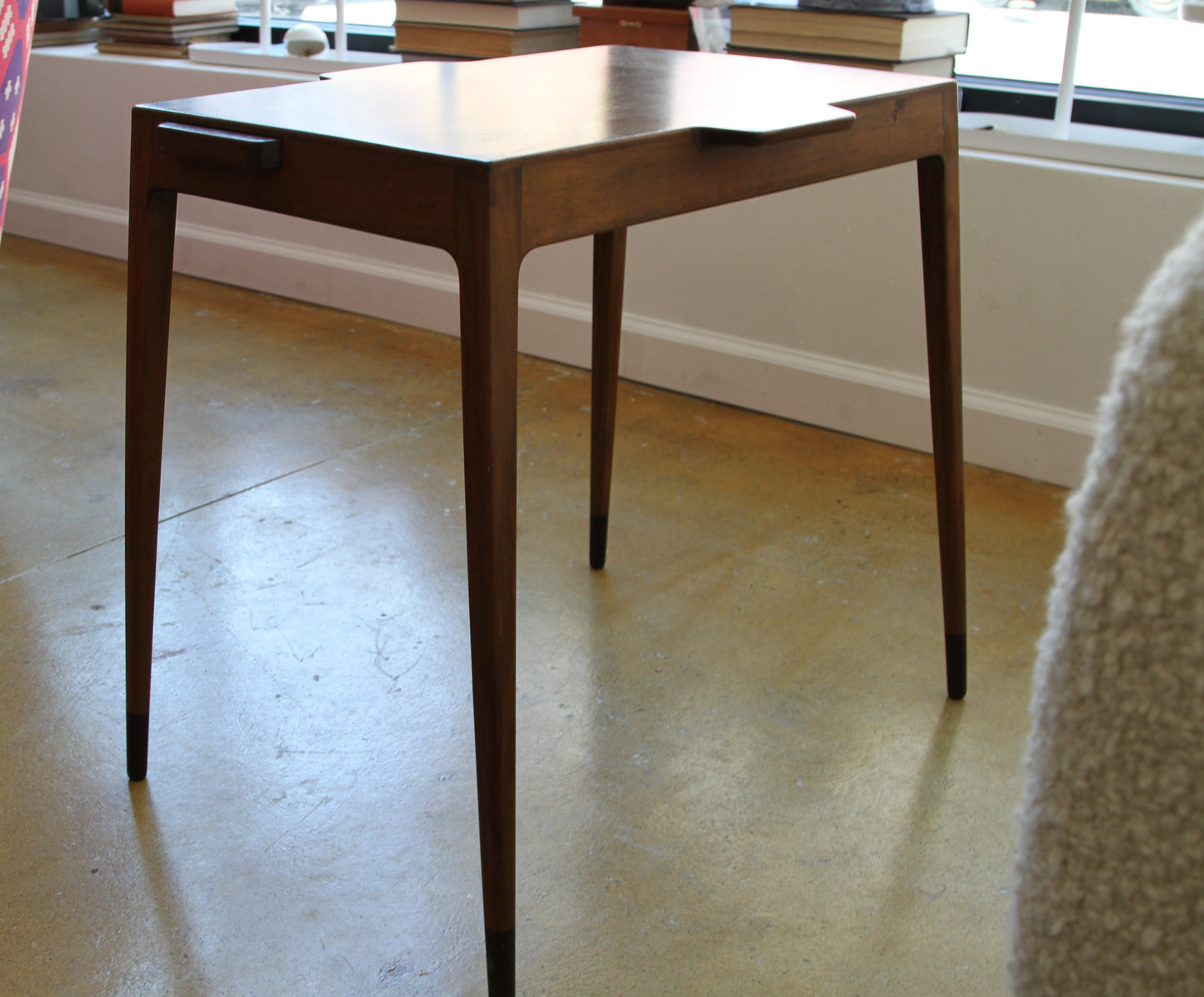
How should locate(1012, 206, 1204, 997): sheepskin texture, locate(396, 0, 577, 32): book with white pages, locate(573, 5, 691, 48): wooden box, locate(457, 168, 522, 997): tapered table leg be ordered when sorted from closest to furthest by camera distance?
locate(1012, 206, 1204, 997): sheepskin texture
locate(457, 168, 522, 997): tapered table leg
locate(573, 5, 691, 48): wooden box
locate(396, 0, 577, 32): book with white pages

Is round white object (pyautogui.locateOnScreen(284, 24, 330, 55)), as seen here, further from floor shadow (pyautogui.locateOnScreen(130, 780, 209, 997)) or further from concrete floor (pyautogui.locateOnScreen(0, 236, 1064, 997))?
floor shadow (pyautogui.locateOnScreen(130, 780, 209, 997))

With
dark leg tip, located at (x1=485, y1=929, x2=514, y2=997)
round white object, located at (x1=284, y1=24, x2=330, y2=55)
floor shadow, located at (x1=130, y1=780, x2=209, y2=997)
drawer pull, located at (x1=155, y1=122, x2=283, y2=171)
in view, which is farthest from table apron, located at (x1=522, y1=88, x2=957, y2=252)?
round white object, located at (x1=284, y1=24, x2=330, y2=55)

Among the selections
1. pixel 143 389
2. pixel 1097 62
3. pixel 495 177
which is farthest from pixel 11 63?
pixel 1097 62

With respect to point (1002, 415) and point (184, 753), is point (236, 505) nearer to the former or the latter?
point (184, 753)

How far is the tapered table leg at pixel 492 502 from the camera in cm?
63

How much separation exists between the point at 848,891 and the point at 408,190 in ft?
1.95

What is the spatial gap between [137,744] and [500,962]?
0.41 metres

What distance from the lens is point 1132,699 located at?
1.07 feet

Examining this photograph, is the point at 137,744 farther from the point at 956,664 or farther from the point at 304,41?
the point at 304,41

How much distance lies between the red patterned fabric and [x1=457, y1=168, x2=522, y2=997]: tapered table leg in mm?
628

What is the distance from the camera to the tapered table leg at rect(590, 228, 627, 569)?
1208 millimetres

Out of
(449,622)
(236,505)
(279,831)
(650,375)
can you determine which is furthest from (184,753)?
(650,375)

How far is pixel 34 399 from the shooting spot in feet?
6.09

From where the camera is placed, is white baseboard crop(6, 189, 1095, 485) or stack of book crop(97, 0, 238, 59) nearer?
white baseboard crop(6, 189, 1095, 485)
